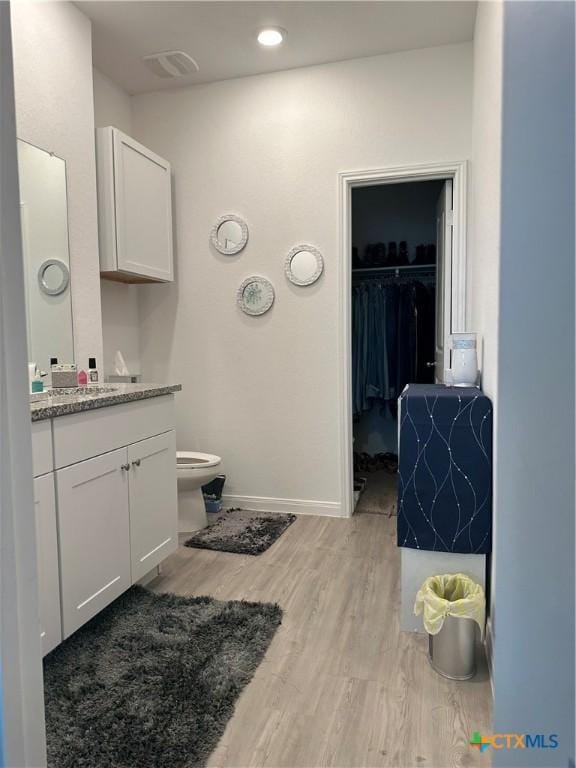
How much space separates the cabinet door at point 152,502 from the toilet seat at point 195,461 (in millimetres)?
487

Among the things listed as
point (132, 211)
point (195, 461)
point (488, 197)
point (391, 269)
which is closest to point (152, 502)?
point (195, 461)

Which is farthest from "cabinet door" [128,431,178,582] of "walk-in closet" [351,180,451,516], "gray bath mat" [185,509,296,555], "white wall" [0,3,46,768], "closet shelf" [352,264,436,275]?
"closet shelf" [352,264,436,275]

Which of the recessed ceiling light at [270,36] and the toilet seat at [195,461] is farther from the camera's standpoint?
the toilet seat at [195,461]

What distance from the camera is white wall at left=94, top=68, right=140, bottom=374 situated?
Answer: 10.5ft

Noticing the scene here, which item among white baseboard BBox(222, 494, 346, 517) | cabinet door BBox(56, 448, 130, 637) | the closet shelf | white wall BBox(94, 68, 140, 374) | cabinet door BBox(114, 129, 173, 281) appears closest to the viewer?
cabinet door BBox(56, 448, 130, 637)

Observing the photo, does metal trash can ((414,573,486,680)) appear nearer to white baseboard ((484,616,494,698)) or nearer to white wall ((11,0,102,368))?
white baseboard ((484,616,494,698))

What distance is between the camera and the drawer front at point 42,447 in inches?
62.6

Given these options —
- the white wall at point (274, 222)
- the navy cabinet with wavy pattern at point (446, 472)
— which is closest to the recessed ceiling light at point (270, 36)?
the white wall at point (274, 222)

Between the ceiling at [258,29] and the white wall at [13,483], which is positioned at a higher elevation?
the ceiling at [258,29]

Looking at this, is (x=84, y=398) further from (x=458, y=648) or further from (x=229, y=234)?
(x=229, y=234)

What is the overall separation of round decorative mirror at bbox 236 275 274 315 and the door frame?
1.54ft

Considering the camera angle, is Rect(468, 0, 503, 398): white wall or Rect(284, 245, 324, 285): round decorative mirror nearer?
Rect(468, 0, 503, 398): white wall

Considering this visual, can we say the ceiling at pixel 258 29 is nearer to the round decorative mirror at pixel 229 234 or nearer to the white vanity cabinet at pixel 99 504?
the round decorative mirror at pixel 229 234

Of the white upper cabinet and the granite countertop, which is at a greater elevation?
the white upper cabinet
